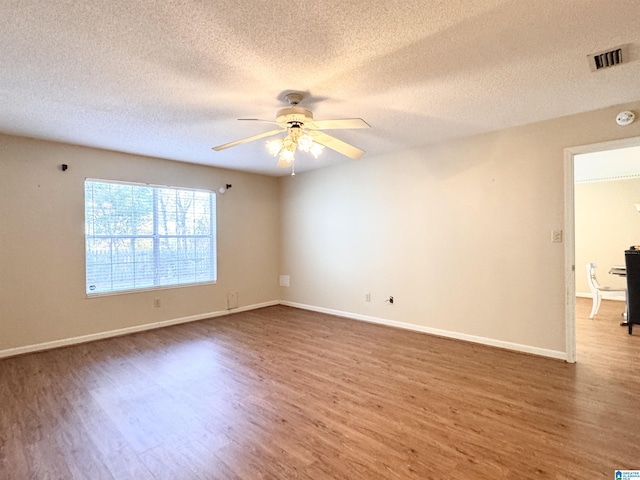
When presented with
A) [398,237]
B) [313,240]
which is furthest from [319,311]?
[398,237]

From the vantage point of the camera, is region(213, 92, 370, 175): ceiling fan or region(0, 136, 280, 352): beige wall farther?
region(0, 136, 280, 352): beige wall

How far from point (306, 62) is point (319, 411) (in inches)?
96.8

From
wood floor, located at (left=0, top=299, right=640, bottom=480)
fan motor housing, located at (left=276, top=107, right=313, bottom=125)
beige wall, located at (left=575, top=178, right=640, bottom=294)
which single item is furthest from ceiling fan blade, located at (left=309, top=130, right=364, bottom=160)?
beige wall, located at (left=575, top=178, right=640, bottom=294)

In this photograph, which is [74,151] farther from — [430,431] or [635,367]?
[635,367]

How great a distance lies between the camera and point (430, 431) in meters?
2.18

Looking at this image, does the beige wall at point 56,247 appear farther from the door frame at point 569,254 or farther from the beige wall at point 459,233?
the door frame at point 569,254

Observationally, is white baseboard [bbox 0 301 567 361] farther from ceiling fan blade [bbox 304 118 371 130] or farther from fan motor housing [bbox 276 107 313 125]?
fan motor housing [bbox 276 107 313 125]

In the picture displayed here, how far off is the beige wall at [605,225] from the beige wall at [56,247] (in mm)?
7455

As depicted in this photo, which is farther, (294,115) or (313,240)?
(313,240)

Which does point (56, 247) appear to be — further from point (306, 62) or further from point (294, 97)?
point (306, 62)

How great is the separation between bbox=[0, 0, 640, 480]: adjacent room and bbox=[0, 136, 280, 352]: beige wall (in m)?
0.03

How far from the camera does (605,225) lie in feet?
21.6

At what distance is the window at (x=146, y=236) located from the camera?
14.3 feet

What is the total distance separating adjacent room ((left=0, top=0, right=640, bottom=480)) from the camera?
190cm
